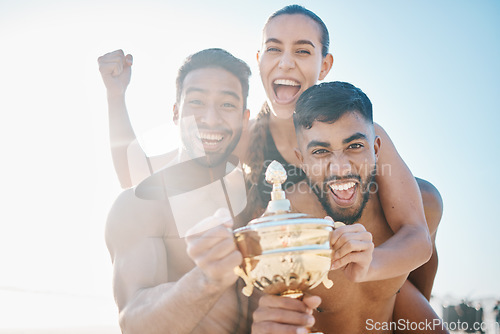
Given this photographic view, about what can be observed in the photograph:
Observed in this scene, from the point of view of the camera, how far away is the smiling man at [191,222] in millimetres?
2182

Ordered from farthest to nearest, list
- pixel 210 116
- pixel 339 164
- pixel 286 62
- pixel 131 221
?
Answer: pixel 286 62, pixel 210 116, pixel 339 164, pixel 131 221

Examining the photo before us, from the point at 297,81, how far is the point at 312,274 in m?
3.14

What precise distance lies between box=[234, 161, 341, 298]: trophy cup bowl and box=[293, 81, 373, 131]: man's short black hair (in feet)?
5.58

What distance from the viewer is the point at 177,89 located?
178 inches

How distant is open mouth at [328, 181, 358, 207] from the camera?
372cm

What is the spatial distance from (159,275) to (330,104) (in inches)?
78.1

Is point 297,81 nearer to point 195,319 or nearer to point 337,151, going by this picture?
point 337,151

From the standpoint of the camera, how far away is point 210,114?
4.09 m

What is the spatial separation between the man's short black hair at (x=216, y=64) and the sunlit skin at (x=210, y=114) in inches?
3.1

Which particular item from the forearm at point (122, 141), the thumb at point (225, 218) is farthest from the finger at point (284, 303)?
the forearm at point (122, 141)

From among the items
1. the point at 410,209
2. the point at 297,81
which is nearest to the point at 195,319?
the point at 410,209

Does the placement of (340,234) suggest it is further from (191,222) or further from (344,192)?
(191,222)

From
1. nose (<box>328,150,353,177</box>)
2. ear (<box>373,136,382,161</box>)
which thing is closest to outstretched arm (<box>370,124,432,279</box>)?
ear (<box>373,136,382,161</box>)

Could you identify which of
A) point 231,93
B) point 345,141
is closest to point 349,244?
point 345,141
